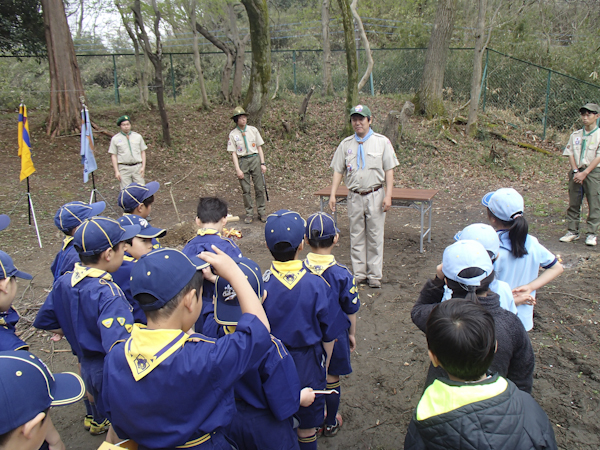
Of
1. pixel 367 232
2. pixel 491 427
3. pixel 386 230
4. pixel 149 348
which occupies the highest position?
pixel 149 348

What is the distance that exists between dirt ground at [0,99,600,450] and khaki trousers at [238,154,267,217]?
1.15 feet

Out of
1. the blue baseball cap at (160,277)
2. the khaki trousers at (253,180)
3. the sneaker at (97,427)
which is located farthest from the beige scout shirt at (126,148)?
the blue baseball cap at (160,277)

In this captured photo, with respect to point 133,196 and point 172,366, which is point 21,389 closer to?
point 172,366

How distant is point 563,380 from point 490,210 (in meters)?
1.61

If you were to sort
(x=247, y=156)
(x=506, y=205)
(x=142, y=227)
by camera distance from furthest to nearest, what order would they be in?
(x=247, y=156) < (x=142, y=227) < (x=506, y=205)

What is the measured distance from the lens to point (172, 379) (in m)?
1.28

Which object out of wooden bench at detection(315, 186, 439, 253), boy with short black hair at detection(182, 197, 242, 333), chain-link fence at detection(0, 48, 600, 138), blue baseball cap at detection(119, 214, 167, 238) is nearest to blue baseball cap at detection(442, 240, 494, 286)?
boy with short black hair at detection(182, 197, 242, 333)

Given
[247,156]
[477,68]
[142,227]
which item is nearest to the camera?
[142,227]

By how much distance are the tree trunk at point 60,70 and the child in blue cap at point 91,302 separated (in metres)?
10.1

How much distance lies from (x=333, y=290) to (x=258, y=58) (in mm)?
8788

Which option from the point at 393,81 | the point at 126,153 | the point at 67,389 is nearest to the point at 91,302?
the point at 67,389

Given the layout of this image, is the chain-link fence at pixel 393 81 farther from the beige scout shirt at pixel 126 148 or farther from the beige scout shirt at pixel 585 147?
the beige scout shirt at pixel 126 148

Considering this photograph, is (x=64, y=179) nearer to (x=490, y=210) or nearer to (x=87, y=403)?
(x=87, y=403)

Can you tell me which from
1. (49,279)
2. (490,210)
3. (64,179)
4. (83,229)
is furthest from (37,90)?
(490,210)
